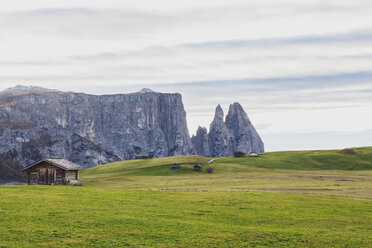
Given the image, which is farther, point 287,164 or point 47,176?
point 287,164

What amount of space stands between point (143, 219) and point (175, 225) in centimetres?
316

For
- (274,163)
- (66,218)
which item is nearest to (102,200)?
(66,218)

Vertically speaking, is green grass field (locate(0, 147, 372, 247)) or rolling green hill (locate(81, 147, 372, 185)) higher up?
rolling green hill (locate(81, 147, 372, 185))

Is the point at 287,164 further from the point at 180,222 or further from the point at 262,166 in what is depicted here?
the point at 180,222

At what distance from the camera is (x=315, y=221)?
34688 millimetres

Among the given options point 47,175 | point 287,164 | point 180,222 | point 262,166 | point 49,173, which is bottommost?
point 180,222

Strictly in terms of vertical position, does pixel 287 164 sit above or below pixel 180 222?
above

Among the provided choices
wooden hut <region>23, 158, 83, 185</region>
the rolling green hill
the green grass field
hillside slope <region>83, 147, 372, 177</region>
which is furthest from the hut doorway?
hillside slope <region>83, 147, 372, 177</region>

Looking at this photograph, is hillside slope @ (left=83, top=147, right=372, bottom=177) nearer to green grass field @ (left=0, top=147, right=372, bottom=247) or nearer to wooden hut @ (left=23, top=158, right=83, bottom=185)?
wooden hut @ (left=23, top=158, right=83, bottom=185)

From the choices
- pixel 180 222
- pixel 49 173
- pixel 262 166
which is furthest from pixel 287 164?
pixel 180 222

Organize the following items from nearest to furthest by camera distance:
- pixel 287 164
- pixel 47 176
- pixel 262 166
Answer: pixel 47 176 → pixel 262 166 → pixel 287 164

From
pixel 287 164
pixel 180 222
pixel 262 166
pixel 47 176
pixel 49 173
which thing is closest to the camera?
pixel 180 222

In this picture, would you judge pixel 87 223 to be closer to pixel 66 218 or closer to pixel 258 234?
pixel 66 218

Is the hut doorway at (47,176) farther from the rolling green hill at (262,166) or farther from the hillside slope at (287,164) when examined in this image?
the hillside slope at (287,164)
